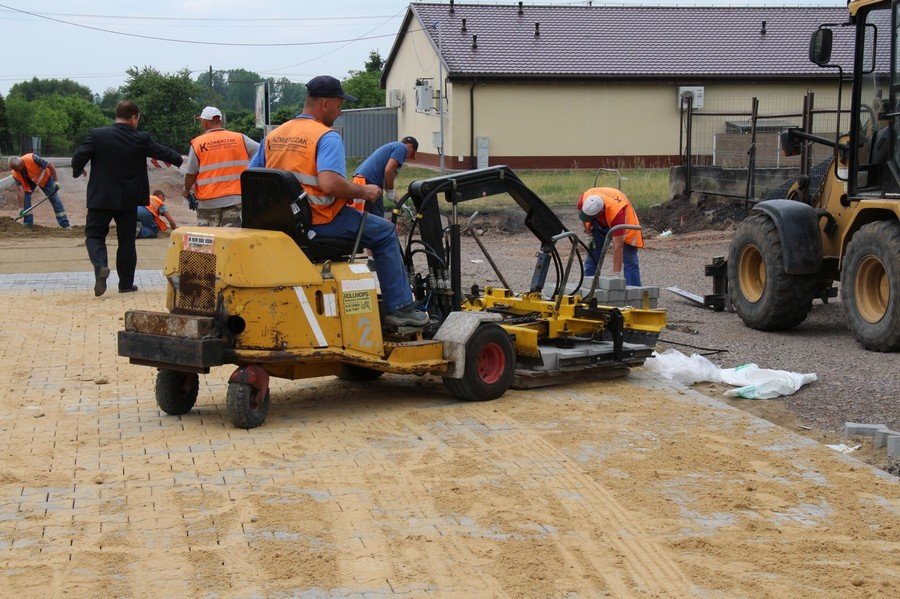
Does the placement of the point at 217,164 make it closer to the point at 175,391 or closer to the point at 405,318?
the point at 405,318

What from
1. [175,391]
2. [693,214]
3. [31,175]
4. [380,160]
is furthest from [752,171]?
[31,175]

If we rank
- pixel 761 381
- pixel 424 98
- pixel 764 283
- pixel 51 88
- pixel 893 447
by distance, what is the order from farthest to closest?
pixel 51 88 < pixel 424 98 < pixel 764 283 < pixel 761 381 < pixel 893 447

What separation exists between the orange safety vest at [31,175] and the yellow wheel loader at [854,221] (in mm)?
14845

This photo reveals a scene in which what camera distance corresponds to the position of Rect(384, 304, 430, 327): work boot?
8086 mm

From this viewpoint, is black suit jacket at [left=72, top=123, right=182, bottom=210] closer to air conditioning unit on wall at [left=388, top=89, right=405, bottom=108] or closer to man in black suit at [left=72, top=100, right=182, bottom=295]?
man in black suit at [left=72, top=100, right=182, bottom=295]

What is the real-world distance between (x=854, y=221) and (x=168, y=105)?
47748mm

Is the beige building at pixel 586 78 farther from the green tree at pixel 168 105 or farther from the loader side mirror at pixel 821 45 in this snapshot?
the loader side mirror at pixel 821 45

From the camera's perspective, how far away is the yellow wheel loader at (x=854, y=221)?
33.6 feet

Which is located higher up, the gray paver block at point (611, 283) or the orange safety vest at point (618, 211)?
the orange safety vest at point (618, 211)

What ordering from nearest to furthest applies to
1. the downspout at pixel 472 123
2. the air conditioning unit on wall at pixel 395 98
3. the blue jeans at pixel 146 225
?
the blue jeans at pixel 146 225 < the downspout at pixel 472 123 < the air conditioning unit on wall at pixel 395 98

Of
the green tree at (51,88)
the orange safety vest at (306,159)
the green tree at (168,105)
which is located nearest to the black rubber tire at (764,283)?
the orange safety vest at (306,159)

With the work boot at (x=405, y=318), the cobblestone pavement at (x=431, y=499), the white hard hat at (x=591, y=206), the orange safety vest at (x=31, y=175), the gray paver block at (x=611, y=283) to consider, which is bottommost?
the cobblestone pavement at (x=431, y=499)

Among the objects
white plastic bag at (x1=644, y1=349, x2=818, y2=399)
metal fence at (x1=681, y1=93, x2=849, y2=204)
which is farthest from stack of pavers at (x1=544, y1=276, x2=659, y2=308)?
metal fence at (x1=681, y1=93, x2=849, y2=204)

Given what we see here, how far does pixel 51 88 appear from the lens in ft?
319
